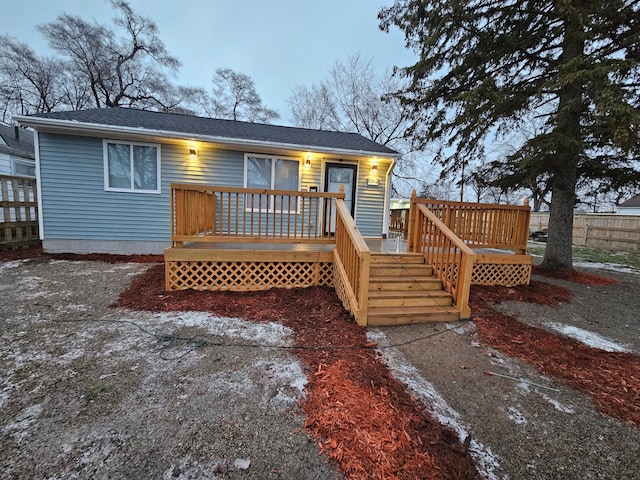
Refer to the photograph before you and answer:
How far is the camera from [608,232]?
42.3 feet

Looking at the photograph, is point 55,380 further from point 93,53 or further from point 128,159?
point 93,53

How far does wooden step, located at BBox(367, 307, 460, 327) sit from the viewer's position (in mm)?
3637

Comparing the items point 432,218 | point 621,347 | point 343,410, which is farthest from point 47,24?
point 621,347

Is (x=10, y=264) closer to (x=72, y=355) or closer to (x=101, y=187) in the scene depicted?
(x=101, y=187)

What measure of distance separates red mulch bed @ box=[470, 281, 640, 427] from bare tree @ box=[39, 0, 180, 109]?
23.2 metres

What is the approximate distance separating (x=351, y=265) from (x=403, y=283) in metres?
0.88

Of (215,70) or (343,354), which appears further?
(215,70)

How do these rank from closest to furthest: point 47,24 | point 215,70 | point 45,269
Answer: point 45,269, point 47,24, point 215,70

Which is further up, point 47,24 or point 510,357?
point 47,24

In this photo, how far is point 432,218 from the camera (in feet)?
15.0

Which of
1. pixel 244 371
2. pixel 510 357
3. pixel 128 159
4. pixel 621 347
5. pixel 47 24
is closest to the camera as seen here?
pixel 244 371

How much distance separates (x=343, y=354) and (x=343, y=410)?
0.85m

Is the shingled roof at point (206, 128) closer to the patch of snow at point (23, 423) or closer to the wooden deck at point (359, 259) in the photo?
the wooden deck at point (359, 259)

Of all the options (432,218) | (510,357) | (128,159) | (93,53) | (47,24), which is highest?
(47,24)
